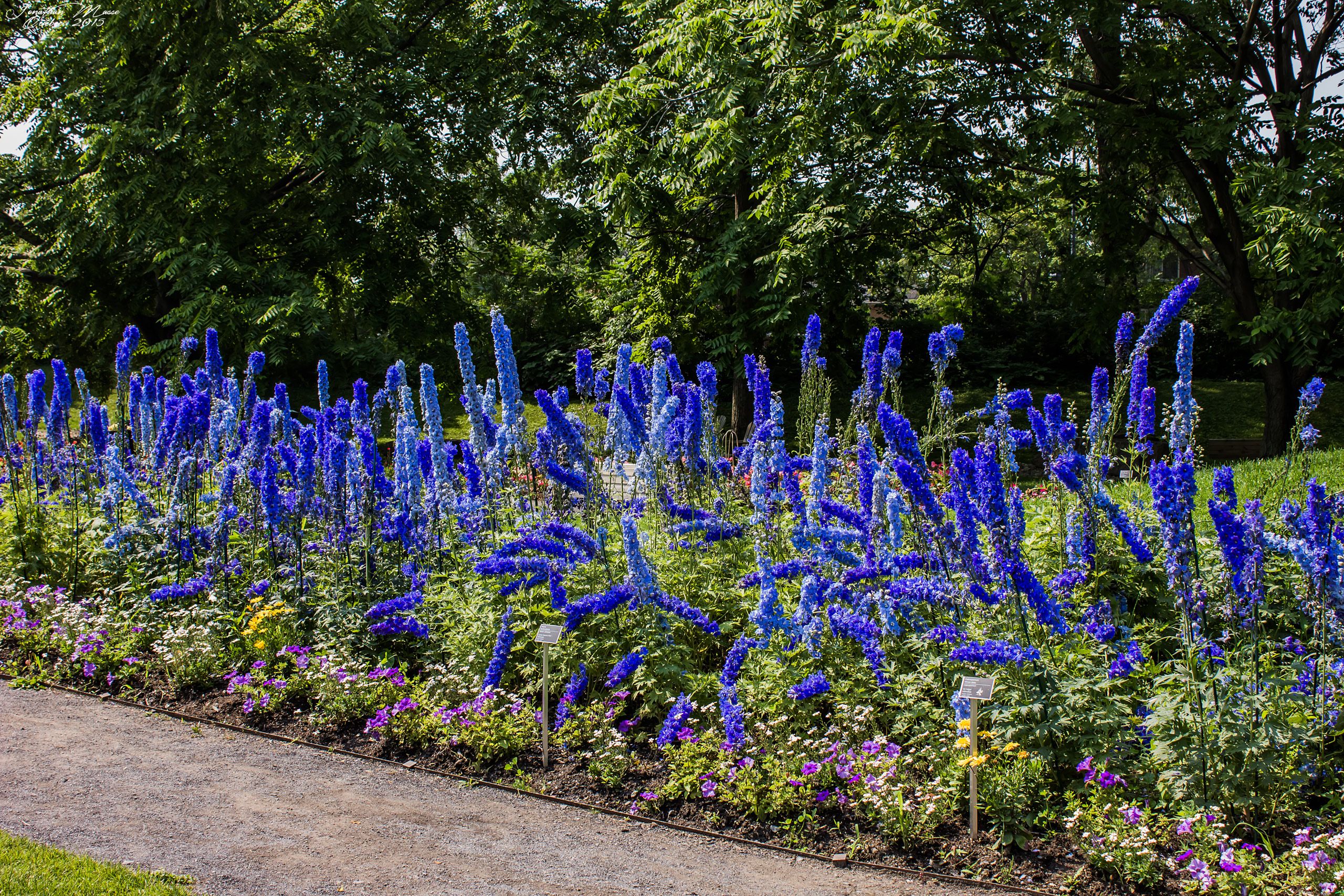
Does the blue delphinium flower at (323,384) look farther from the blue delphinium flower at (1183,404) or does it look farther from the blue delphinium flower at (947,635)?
the blue delphinium flower at (1183,404)

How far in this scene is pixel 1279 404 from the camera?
1227 centimetres

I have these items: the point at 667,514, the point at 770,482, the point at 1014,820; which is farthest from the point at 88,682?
the point at 1014,820

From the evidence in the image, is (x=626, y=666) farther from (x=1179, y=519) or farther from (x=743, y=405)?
(x=743, y=405)

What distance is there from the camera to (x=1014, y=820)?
367 centimetres

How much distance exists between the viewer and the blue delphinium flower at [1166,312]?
177 inches

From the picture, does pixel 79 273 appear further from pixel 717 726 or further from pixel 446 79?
pixel 717 726

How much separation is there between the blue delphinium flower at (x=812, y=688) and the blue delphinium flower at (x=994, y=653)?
58cm

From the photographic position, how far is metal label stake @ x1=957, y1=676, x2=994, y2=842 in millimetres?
3377

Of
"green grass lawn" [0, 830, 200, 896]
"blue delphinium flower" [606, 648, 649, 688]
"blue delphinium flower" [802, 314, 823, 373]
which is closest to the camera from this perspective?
"green grass lawn" [0, 830, 200, 896]

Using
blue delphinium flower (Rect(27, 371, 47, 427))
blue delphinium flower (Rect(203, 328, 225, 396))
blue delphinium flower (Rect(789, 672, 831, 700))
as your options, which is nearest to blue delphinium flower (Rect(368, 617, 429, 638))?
blue delphinium flower (Rect(789, 672, 831, 700))

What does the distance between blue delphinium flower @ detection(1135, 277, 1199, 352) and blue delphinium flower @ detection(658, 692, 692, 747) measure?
8.54ft

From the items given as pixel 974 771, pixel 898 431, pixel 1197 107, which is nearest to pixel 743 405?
pixel 1197 107

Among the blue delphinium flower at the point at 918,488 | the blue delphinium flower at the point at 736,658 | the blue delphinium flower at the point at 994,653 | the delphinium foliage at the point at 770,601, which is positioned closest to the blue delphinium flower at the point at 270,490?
the delphinium foliage at the point at 770,601

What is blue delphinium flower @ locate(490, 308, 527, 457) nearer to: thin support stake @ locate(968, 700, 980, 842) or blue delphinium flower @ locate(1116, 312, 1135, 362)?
thin support stake @ locate(968, 700, 980, 842)
